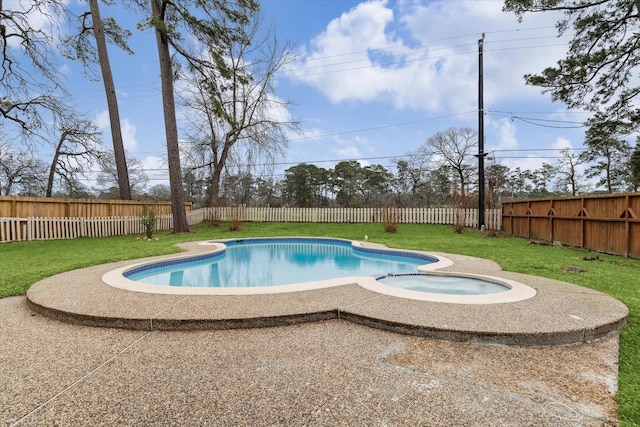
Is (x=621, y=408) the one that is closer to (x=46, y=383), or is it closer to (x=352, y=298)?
(x=352, y=298)

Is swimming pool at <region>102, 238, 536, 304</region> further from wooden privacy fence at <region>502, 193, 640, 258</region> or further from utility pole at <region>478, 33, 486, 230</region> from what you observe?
utility pole at <region>478, 33, 486, 230</region>

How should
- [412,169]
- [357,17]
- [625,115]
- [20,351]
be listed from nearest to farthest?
[20,351], [625,115], [357,17], [412,169]

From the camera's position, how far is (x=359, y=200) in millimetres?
25203

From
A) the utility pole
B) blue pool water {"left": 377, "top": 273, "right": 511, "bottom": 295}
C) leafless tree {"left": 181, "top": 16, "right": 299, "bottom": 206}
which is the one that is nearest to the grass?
blue pool water {"left": 377, "top": 273, "right": 511, "bottom": 295}

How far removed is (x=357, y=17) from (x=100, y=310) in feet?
37.8

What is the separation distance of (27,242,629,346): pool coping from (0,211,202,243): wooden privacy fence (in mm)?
6959

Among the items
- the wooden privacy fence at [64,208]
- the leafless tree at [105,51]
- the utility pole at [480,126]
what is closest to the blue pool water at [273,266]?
the wooden privacy fence at [64,208]

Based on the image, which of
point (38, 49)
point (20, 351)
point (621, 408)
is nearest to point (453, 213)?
point (621, 408)

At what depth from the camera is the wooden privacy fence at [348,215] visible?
44.8ft

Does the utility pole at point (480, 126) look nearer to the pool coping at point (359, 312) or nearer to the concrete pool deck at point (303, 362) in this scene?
the pool coping at point (359, 312)

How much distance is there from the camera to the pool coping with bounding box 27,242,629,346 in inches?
95.0

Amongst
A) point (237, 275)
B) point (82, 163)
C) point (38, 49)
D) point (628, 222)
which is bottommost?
point (237, 275)

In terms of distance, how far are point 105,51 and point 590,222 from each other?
52.8 ft

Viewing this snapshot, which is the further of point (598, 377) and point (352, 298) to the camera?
point (352, 298)
